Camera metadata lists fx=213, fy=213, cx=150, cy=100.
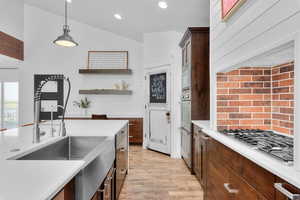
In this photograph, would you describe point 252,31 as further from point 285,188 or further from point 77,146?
point 77,146

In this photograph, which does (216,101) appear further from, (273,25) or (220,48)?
(273,25)

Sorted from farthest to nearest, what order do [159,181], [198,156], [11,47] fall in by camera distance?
1. [11,47]
2. [159,181]
3. [198,156]

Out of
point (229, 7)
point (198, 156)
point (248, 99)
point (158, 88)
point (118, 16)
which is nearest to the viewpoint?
point (229, 7)

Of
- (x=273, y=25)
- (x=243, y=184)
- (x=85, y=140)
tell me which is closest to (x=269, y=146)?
(x=243, y=184)

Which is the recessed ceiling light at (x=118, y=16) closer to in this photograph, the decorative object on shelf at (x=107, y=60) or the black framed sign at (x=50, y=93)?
the decorative object on shelf at (x=107, y=60)

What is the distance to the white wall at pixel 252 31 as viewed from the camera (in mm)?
931

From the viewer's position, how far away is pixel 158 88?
5.02 metres

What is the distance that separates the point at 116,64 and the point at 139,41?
36.9 inches

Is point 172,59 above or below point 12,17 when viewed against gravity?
below

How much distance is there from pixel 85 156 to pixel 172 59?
11.9ft

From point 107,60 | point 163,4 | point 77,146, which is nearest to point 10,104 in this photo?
point 107,60

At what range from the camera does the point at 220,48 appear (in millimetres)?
1956

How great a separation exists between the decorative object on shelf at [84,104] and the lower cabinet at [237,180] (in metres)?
4.59

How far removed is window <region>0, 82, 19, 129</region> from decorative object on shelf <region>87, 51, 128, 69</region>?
2.29m
